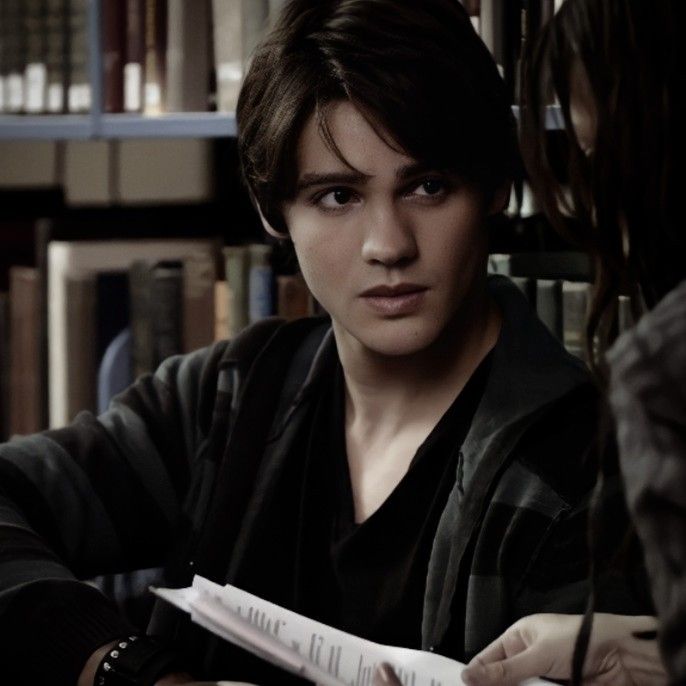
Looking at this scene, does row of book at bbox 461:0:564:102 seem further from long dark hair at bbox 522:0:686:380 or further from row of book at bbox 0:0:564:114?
long dark hair at bbox 522:0:686:380

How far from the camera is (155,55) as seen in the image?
5.34 ft

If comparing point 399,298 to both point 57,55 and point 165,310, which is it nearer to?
point 165,310

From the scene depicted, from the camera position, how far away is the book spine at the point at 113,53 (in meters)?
1.64

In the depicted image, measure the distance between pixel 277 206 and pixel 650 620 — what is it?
1.88 ft

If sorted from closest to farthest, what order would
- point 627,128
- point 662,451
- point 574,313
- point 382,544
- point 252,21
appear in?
point 662,451 < point 627,128 < point 382,544 < point 574,313 < point 252,21

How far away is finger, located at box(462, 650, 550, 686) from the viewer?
0.87m

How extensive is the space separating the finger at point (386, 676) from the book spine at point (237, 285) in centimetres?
80

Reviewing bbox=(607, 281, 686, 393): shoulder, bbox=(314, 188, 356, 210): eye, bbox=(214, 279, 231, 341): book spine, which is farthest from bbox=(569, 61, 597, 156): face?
bbox=(214, 279, 231, 341): book spine

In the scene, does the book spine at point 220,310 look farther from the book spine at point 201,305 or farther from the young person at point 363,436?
the young person at point 363,436

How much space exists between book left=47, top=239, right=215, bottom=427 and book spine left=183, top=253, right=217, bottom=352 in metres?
Answer: 0.03

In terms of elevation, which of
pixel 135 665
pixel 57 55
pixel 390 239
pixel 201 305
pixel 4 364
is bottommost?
pixel 135 665

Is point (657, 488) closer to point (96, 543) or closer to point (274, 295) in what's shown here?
point (96, 543)

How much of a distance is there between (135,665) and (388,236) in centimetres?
46

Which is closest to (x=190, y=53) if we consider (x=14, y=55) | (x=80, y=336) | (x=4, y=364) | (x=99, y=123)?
(x=99, y=123)
